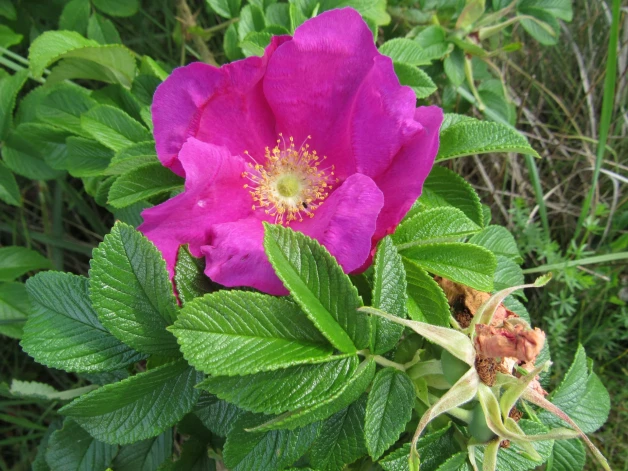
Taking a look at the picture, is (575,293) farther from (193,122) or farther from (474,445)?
(193,122)

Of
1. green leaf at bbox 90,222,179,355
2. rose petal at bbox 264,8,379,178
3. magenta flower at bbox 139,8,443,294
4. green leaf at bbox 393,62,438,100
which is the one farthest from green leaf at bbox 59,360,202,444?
green leaf at bbox 393,62,438,100

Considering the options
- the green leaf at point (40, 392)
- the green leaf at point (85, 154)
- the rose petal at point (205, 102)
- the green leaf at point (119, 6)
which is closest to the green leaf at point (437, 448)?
the rose petal at point (205, 102)

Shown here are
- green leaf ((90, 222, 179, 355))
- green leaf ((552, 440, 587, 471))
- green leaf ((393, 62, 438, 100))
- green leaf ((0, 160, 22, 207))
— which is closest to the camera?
green leaf ((90, 222, 179, 355))

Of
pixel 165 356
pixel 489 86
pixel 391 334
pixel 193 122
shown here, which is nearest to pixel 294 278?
pixel 391 334

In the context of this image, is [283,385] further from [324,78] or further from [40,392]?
[40,392]

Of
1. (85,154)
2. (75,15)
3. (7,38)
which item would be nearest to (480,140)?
(85,154)

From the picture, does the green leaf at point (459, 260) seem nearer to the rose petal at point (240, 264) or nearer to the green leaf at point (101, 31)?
the rose petal at point (240, 264)

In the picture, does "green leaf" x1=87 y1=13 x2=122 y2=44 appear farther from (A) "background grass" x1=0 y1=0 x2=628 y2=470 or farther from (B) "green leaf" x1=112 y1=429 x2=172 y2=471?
(B) "green leaf" x1=112 y1=429 x2=172 y2=471
